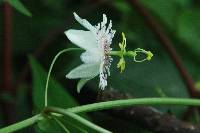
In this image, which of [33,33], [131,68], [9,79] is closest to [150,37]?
[131,68]

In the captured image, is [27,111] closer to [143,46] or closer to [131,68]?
[131,68]

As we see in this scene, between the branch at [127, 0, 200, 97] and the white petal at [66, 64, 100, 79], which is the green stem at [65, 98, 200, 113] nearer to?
the white petal at [66, 64, 100, 79]

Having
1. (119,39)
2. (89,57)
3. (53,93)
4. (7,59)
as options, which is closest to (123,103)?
(89,57)

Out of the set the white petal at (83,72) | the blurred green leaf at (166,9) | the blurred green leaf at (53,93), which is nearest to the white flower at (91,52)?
the white petal at (83,72)

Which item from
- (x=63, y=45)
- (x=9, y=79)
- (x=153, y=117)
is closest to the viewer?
(x=153, y=117)

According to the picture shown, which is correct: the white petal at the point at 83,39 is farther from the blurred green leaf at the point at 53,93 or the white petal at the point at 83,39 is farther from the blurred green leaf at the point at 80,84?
the blurred green leaf at the point at 53,93

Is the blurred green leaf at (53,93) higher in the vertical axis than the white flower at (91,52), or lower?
lower
